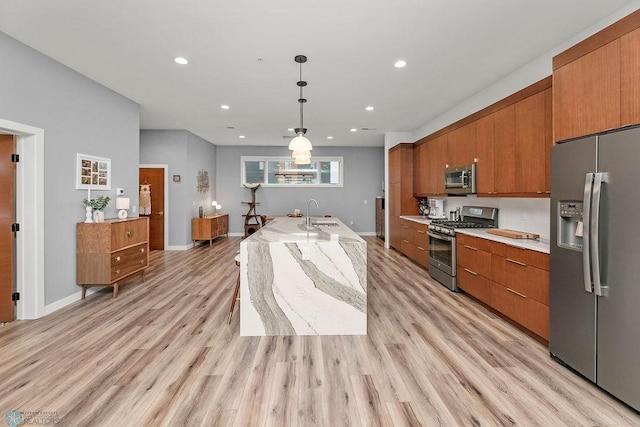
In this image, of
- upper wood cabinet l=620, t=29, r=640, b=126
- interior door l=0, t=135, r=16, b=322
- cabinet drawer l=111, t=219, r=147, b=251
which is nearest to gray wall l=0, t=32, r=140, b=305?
interior door l=0, t=135, r=16, b=322

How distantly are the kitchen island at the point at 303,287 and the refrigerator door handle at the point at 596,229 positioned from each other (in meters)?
1.63

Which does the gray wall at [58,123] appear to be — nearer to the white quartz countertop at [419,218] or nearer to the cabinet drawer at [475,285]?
the cabinet drawer at [475,285]

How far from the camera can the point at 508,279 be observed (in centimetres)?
307

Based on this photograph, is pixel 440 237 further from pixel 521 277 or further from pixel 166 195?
pixel 166 195

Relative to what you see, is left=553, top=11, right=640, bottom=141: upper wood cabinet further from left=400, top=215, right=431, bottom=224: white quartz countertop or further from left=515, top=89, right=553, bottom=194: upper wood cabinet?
left=400, top=215, right=431, bottom=224: white quartz countertop

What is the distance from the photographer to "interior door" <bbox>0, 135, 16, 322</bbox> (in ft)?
10.4

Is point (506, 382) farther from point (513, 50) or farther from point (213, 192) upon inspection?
point (213, 192)

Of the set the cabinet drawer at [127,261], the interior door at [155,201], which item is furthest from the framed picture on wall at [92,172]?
the interior door at [155,201]

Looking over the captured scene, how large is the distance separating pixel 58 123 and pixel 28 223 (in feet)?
3.93

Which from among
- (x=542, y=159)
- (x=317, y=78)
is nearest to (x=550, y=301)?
(x=542, y=159)

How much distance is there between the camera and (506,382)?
212 cm

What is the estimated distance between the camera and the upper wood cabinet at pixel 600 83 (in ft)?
6.23

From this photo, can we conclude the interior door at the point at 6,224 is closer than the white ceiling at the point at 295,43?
No

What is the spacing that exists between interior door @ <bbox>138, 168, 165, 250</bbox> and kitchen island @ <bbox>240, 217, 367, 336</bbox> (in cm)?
525
